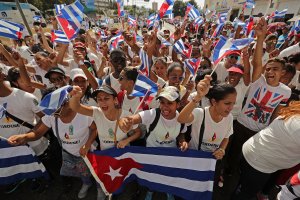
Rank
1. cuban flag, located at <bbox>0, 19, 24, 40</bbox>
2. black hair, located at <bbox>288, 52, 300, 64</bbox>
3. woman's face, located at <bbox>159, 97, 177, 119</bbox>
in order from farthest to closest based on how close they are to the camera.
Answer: black hair, located at <bbox>288, 52, 300, 64</bbox> → cuban flag, located at <bbox>0, 19, 24, 40</bbox> → woman's face, located at <bbox>159, 97, 177, 119</bbox>

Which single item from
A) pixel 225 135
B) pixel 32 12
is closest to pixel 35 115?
pixel 225 135

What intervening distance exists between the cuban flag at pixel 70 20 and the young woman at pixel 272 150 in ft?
11.7

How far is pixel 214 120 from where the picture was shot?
2482 millimetres

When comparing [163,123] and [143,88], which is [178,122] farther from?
[143,88]

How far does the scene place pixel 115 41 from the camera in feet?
19.1

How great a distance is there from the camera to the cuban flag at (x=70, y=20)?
3.59m

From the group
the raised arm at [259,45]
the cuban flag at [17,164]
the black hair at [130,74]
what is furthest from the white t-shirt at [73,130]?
the raised arm at [259,45]

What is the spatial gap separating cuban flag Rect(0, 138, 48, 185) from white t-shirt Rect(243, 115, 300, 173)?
301 centimetres

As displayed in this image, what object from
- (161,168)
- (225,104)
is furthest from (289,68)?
(161,168)

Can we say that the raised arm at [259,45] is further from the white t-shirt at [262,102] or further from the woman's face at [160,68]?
the woman's face at [160,68]

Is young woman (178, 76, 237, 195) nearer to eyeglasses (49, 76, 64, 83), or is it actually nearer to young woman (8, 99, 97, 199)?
young woman (8, 99, 97, 199)

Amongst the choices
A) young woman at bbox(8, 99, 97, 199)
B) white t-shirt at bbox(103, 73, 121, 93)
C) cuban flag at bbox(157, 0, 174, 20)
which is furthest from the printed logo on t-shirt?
cuban flag at bbox(157, 0, 174, 20)

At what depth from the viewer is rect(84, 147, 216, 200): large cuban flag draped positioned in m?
2.49

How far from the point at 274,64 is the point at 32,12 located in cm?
3078
